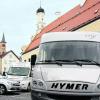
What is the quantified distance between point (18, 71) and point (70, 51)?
56.5 feet

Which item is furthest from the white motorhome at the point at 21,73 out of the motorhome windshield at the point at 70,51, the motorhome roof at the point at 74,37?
the motorhome windshield at the point at 70,51

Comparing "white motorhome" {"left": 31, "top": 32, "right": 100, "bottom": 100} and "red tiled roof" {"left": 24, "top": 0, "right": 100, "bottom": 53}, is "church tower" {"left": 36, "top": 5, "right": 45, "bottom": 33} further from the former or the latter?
"white motorhome" {"left": 31, "top": 32, "right": 100, "bottom": 100}

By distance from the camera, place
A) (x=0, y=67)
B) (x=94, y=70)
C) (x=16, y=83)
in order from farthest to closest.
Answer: (x=0, y=67) < (x=16, y=83) < (x=94, y=70)

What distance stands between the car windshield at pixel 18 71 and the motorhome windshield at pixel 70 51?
53.8 ft

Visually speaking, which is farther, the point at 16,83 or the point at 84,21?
the point at 84,21

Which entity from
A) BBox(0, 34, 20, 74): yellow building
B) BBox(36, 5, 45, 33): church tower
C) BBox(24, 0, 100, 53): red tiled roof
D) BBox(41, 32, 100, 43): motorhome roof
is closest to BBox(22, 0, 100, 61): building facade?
BBox(24, 0, 100, 53): red tiled roof

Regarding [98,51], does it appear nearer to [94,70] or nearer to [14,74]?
[94,70]

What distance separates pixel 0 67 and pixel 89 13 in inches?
4184

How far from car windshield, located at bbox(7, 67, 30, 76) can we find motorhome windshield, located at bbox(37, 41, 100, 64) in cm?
1639

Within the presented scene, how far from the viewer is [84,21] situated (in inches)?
2149

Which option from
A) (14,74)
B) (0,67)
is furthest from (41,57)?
(0,67)

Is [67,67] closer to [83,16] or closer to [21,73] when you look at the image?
[21,73]

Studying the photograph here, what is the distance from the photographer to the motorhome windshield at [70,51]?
1175 centimetres

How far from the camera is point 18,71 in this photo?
28828mm
